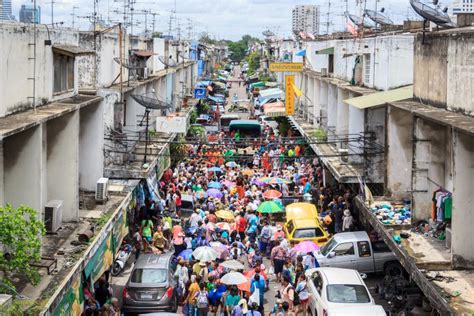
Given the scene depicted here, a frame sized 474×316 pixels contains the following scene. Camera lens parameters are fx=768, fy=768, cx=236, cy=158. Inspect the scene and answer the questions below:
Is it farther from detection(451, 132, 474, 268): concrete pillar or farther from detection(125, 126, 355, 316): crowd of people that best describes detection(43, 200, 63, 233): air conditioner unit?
detection(451, 132, 474, 268): concrete pillar

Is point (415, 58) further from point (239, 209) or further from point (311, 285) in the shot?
point (239, 209)

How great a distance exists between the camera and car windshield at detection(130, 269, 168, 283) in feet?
59.9

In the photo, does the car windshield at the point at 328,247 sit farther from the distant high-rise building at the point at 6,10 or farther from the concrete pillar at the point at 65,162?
the distant high-rise building at the point at 6,10

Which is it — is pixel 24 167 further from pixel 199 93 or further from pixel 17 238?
pixel 199 93

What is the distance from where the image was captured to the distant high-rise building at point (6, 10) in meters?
14.7

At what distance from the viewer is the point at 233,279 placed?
59.9ft

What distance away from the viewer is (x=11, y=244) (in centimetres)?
1088

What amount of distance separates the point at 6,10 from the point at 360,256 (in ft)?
36.7

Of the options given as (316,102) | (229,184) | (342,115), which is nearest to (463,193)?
(342,115)

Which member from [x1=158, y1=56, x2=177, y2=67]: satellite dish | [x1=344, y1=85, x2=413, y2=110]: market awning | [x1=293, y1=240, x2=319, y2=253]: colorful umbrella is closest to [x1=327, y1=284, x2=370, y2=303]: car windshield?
[x1=293, y1=240, x2=319, y2=253]: colorful umbrella

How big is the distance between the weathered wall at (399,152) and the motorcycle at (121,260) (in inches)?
296

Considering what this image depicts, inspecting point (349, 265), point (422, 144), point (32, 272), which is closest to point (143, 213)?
point (349, 265)

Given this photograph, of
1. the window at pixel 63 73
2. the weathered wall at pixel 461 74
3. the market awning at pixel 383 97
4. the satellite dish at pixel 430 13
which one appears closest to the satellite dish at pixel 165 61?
the market awning at pixel 383 97

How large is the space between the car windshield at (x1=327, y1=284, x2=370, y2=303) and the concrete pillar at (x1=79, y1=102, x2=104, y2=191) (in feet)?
24.9
